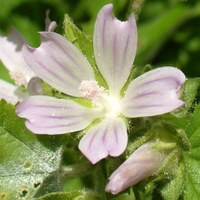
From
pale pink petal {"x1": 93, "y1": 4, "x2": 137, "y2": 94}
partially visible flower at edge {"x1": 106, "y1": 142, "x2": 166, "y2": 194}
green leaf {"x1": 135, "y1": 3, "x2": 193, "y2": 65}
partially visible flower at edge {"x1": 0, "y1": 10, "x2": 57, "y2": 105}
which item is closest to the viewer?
partially visible flower at edge {"x1": 106, "y1": 142, "x2": 166, "y2": 194}

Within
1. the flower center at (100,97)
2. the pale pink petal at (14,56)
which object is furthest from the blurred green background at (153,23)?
the flower center at (100,97)

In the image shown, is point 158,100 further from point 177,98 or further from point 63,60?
point 63,60

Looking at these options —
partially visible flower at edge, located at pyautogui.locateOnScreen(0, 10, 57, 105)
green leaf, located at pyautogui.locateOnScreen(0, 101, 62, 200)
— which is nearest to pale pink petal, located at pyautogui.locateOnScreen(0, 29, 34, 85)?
partially visible flower at edge, located at pyautogui.locateOnScreen(0, 10, 57, 105)

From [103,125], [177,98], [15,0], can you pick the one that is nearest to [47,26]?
[103,125]

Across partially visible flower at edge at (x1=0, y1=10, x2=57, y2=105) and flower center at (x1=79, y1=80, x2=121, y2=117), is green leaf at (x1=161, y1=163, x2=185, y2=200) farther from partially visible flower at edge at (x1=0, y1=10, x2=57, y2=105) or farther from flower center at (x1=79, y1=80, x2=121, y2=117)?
partially visible flower at edge at (x1=0, y1=10, x2=57, y2=105)

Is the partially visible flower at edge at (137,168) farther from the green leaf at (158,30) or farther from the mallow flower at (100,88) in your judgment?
the green leaf at (158,30)

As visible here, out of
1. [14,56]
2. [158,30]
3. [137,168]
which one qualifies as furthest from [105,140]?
[158,30]

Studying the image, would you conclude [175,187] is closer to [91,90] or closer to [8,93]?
[91,90]
